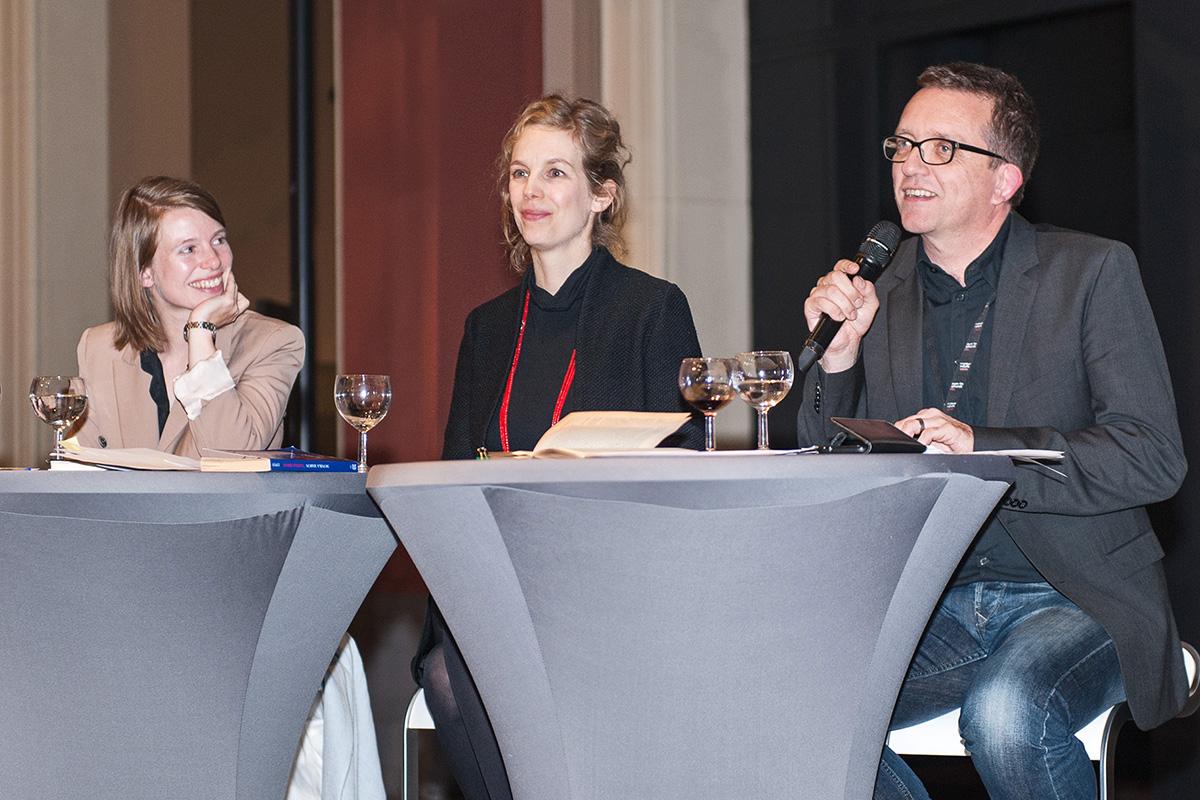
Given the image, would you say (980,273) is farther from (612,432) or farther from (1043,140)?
(1043,140)

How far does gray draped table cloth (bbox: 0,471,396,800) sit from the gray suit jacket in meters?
0.97

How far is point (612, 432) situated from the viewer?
5.66 feet

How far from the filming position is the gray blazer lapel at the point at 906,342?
2.45 m

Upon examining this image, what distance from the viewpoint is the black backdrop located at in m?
3.63

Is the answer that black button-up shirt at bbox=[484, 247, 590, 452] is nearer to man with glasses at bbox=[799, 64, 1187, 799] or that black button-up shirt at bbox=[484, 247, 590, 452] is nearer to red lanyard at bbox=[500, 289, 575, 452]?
red lanyard at bbox=[500, 289, 575, 452]

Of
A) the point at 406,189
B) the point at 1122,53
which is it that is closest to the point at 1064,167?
the point at 1122,53

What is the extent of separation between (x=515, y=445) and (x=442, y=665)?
540 millimetres

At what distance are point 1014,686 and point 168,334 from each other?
1.94 meters

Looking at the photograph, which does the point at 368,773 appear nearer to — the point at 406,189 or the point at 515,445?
the point at 515,445

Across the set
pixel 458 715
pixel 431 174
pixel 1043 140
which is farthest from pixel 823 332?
pixel 431 174

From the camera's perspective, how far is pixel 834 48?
4641 mm

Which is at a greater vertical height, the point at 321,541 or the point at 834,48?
the point at 834,48

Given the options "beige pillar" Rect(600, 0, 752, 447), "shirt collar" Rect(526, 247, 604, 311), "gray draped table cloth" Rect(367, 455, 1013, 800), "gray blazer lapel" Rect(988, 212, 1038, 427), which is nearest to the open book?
"gray draped table cloth" Rect(367, 455, 1013, 800)

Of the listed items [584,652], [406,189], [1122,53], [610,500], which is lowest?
[584,652]
